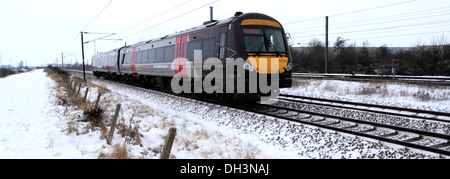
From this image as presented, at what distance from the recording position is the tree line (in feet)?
82.3

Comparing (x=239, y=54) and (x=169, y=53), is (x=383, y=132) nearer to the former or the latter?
(x=239, y=54)

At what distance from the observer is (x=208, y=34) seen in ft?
36.7

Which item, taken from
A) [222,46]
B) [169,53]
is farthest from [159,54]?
[222,46]

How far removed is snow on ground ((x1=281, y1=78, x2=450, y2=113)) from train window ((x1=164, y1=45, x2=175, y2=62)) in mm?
6566

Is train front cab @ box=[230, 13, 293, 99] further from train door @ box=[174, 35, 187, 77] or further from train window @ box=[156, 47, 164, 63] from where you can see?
train window @ box=[156, 47, 164, 63]

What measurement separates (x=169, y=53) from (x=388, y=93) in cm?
992

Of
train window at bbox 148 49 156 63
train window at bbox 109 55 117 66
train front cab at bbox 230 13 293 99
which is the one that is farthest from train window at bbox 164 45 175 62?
train window at bbox 109 55 117 66

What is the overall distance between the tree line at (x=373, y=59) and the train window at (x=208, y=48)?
19.7 m

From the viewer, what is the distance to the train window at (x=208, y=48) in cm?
1078

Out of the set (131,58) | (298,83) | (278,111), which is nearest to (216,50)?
(278,111)

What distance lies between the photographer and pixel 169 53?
14531 mm

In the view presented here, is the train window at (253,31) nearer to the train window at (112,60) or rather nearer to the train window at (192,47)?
the train window at (192,47)

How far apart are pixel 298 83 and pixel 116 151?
45.7ft
